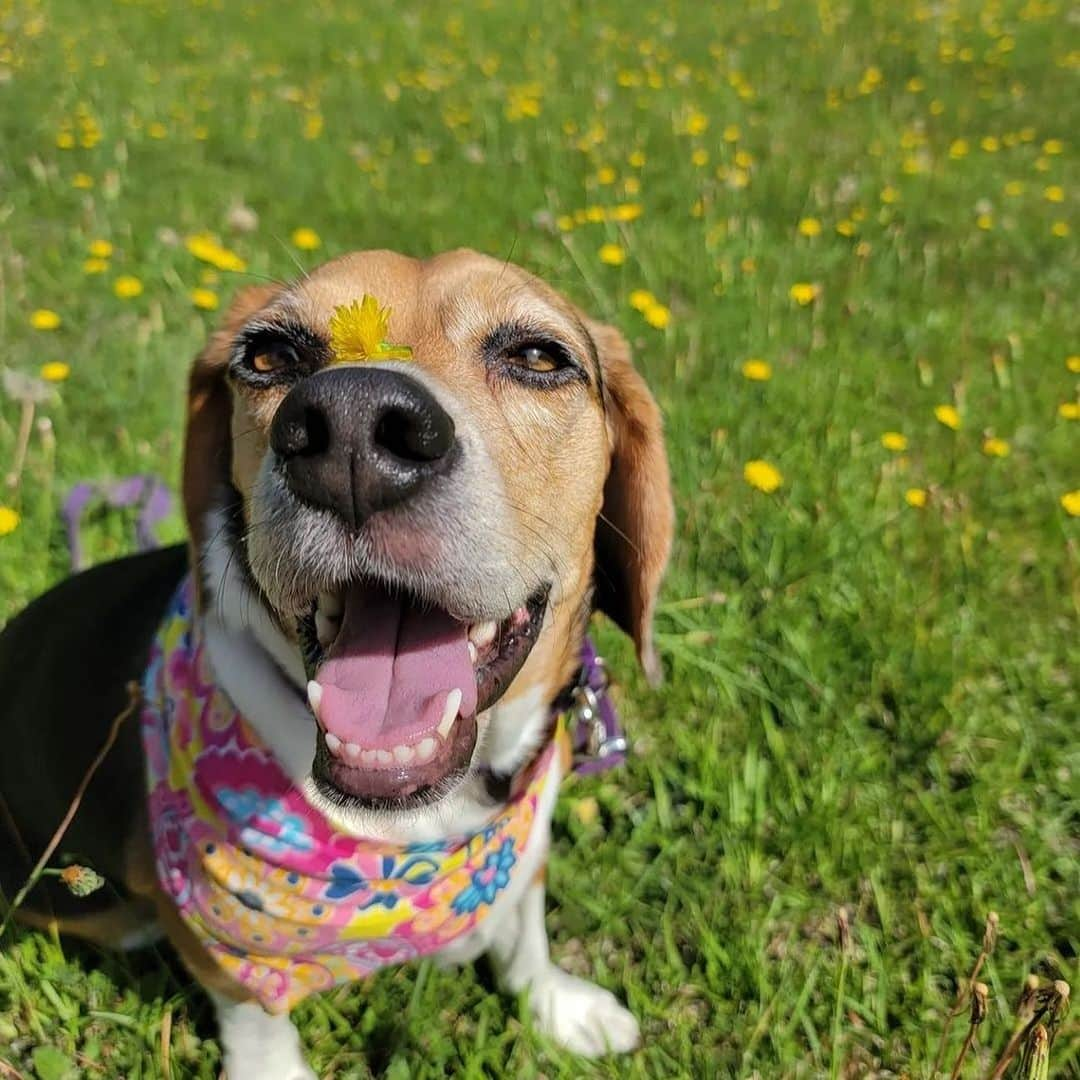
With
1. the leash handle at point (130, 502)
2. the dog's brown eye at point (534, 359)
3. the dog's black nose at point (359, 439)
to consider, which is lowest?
the leash handle at point (130, 502)

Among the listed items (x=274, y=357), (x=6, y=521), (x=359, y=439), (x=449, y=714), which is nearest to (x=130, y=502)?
(x=6, y=521)

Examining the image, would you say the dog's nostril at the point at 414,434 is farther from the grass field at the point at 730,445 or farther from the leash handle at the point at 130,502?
the leash handle at the point at 130,502

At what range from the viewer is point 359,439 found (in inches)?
57.0

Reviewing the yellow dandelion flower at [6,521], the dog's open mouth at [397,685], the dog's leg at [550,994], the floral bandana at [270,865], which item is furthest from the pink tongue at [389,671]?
the yellow dandelion flower at [6,521]

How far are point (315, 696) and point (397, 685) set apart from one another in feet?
0.52

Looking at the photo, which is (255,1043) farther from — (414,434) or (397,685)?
(414,434)

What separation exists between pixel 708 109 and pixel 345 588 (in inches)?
274

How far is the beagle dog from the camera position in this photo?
5.31 ft

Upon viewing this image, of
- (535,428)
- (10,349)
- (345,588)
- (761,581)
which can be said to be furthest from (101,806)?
(10,349)

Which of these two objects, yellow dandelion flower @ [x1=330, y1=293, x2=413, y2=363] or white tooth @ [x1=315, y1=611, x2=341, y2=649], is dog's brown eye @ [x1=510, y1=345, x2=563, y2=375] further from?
white tooth @ [x1=315, y1=611, x2=341, y2=649]

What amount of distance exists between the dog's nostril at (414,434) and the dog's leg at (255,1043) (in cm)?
141

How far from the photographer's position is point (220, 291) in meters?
4.86

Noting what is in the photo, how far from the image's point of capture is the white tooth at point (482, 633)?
186 centimetres

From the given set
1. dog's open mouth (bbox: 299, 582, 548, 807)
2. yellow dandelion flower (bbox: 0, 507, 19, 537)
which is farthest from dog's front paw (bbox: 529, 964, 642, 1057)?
yellow dandelion flower (bbox: 0, 507, 19, 537)
